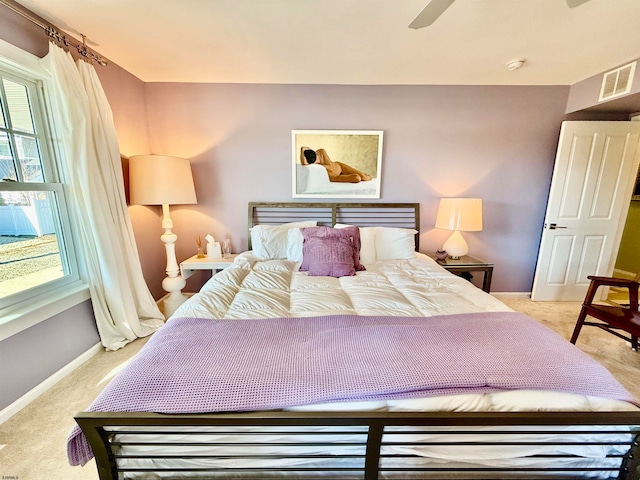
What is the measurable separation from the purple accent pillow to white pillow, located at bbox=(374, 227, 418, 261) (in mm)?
325

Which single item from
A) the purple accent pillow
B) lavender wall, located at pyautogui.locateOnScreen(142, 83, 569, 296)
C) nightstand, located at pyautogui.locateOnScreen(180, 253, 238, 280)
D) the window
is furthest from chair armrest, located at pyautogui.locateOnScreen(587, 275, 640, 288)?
the window

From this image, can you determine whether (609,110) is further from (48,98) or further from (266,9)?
(48,98)

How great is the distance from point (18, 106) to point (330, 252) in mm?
2310

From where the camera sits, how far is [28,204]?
5.72 feet

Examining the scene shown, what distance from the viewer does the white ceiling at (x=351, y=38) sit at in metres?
1.58

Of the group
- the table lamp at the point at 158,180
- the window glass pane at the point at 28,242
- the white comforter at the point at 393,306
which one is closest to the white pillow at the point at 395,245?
the white comforter at the point at 393,306

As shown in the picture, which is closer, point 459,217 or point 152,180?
point 152,180

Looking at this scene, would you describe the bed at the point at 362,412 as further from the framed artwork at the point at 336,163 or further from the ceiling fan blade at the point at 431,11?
the framed artwork at the point at 336,163

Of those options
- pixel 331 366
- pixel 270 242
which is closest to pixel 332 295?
pixel 331 366

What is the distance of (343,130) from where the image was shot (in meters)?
2.81

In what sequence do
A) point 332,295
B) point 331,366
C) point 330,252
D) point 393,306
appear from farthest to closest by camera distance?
1. point 330,252
2. point 332,295
3. point 393,306
4. point 331,366

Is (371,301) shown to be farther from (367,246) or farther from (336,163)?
(336,163)

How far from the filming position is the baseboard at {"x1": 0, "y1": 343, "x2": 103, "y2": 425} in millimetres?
1496

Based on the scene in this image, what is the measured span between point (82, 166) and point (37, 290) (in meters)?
0.90
